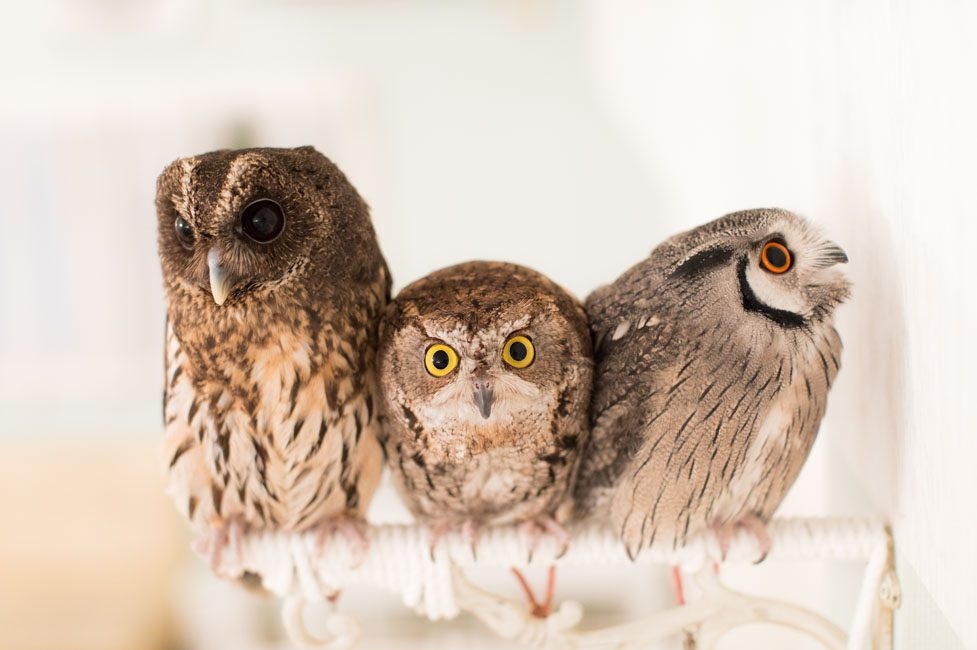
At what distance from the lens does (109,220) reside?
3.59 meters

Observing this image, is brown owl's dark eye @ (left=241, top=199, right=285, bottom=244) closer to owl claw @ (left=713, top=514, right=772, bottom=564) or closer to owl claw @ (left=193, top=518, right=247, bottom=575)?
owl claw @ (left=193, top=518, right=247, bottom=575)

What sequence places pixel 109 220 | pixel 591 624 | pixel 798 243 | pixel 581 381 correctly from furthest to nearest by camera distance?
pixel 109 220, pixel 591 624, pixel 581 381, pixel 798 243

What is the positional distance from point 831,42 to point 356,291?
2.07 feet

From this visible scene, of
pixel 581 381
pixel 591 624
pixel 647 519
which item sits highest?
pixel 581 381

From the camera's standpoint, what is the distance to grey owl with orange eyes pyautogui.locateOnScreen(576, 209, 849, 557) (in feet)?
2.67

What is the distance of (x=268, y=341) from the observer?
90 centimetres

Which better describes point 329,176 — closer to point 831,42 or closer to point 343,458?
point 343,458

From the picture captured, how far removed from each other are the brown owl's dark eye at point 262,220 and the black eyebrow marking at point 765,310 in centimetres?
48

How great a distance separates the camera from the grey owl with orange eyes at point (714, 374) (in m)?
0.81

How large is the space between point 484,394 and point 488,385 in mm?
11

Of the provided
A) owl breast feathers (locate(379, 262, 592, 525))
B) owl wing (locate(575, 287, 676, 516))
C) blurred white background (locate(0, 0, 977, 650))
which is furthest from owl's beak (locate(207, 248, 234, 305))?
blurred white background (locate(0, 0, 977, 650))

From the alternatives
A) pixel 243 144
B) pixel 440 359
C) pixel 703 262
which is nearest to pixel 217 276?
pixel 440 359

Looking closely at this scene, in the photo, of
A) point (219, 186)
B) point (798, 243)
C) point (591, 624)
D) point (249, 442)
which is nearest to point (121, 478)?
point (591, 624)

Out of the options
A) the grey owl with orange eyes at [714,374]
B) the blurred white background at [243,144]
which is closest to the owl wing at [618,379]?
the grey owl with orange eyes at [714,374]
